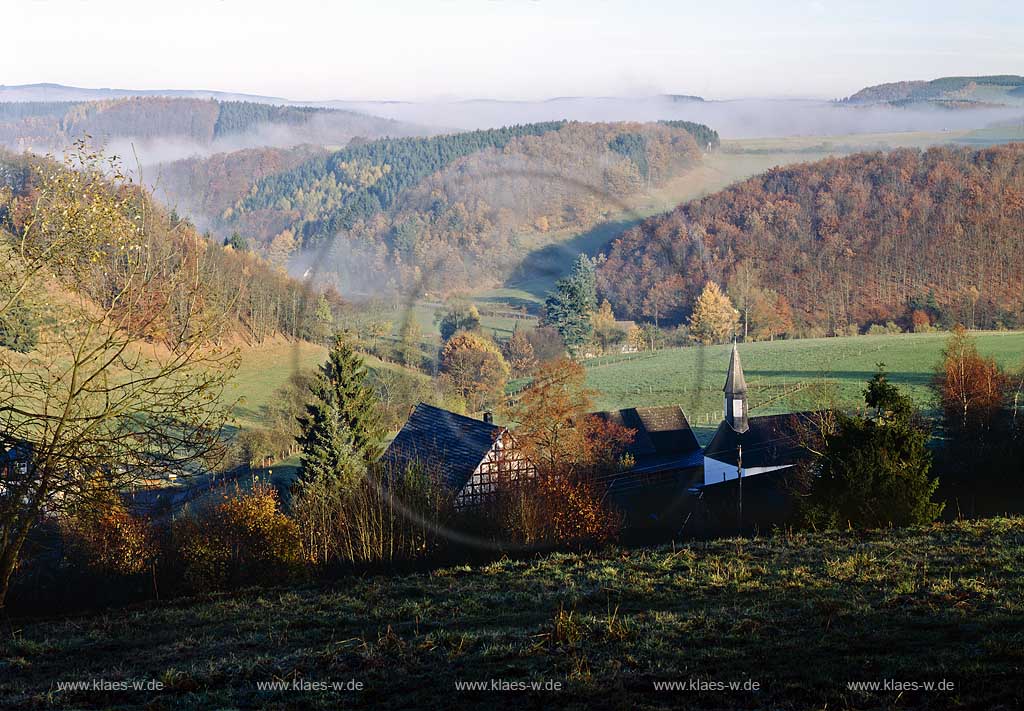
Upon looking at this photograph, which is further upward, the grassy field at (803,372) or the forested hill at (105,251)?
the forested hill at (105,251)

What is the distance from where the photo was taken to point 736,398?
3341 cm

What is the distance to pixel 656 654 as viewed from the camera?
250 inches

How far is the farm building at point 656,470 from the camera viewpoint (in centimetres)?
2327

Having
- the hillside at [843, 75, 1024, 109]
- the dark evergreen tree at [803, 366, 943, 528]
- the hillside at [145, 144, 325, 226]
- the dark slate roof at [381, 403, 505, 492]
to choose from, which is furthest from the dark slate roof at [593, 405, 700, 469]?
the hillside at [843, 75, 1024, 109]

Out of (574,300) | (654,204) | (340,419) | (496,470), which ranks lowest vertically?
(496,470)

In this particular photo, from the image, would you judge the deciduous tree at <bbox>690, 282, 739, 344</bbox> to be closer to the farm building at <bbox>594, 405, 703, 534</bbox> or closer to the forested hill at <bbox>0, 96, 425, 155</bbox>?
the farm building at <bbox>594, 405, 703, 534</bbox>

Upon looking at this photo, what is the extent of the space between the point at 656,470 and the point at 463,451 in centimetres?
900

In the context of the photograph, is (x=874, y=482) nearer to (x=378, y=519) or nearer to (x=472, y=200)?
(x=378, y=519)

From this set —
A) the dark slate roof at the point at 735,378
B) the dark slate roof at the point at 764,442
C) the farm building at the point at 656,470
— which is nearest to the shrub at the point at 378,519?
the farm building at the point at 656,470

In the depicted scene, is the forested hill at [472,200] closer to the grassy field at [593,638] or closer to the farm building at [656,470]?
the farm building at [656,470]

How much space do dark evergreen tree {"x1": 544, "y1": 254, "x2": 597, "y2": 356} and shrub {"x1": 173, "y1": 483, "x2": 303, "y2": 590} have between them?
27.1 feet

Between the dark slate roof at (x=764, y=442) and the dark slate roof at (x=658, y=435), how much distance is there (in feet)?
3.19

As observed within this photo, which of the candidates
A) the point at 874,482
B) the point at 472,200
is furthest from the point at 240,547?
the point at 874,482

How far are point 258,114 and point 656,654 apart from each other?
→ 81.3 m
